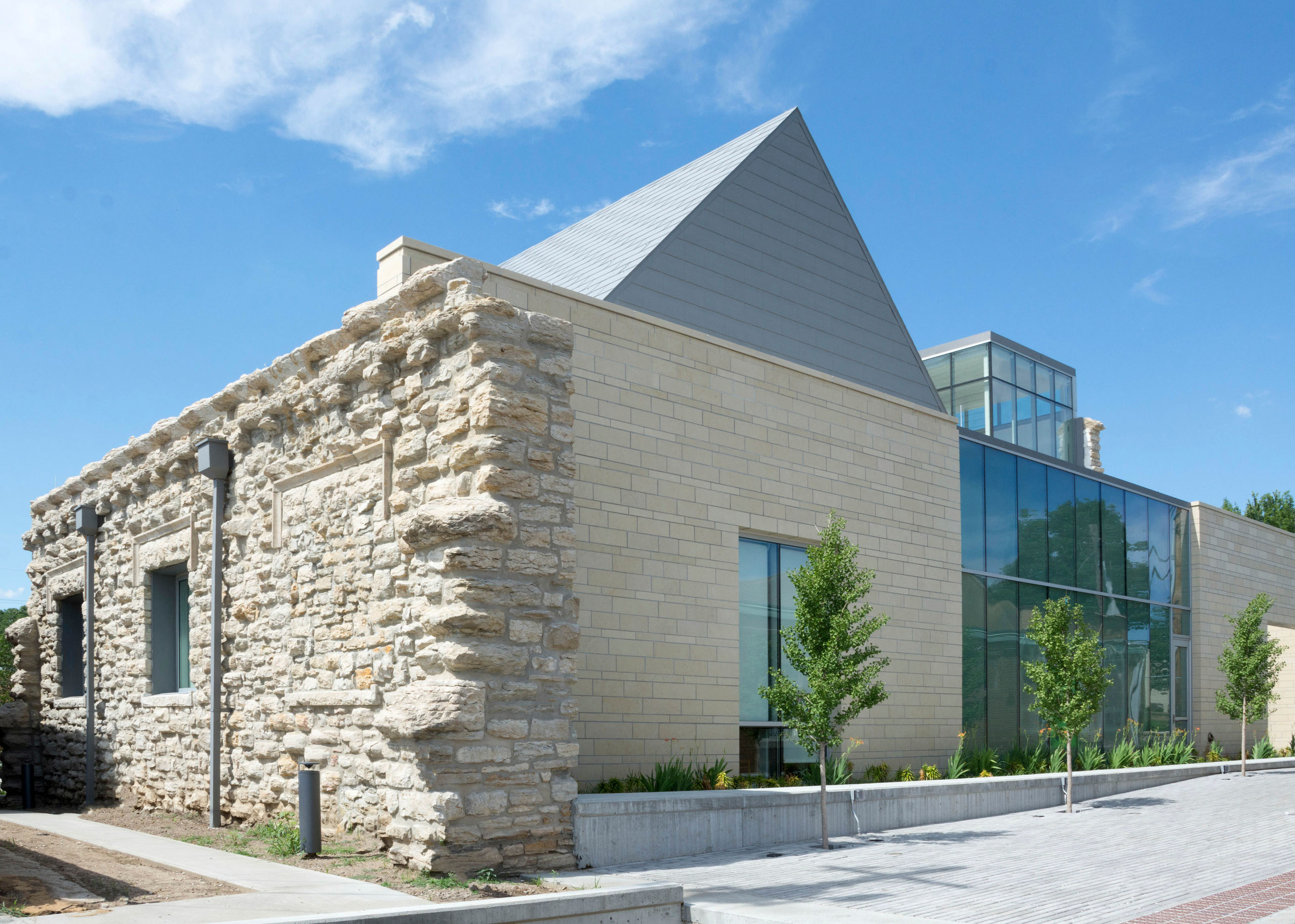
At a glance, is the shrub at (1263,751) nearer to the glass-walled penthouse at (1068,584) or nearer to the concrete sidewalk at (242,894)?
the glass-walled penthouse at (1068,584)

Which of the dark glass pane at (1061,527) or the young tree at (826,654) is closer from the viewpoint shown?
the young tree at (826,654)

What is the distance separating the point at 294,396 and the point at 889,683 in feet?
30.0

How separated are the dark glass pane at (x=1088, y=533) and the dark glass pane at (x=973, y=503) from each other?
3.52 m

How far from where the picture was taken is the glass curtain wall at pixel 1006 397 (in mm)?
25750

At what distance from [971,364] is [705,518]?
14752mm

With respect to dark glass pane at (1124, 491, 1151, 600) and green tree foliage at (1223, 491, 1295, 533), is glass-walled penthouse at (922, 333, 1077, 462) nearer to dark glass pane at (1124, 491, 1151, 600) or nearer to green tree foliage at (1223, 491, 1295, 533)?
dark glass pane at (1124, 491, 1151, 600)

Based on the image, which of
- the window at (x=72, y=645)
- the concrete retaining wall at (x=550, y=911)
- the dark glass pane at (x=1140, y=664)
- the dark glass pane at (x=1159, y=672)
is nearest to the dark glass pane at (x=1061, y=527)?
the dark glass pane at (x=1140, y=664)

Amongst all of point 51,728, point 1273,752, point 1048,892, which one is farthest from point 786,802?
point 1273,752

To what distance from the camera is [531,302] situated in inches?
478

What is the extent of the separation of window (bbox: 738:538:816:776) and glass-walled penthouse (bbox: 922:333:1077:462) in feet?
40.9

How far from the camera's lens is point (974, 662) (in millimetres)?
17500

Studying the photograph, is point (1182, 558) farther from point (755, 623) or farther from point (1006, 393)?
point (755, 623)

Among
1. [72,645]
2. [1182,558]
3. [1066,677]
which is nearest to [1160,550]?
[1182,558]

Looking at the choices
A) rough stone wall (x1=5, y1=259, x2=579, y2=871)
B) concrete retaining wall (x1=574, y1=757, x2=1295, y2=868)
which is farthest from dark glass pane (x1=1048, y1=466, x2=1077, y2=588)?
rough stone wall (x1=5, y1=259, x2=579, y2=871)
